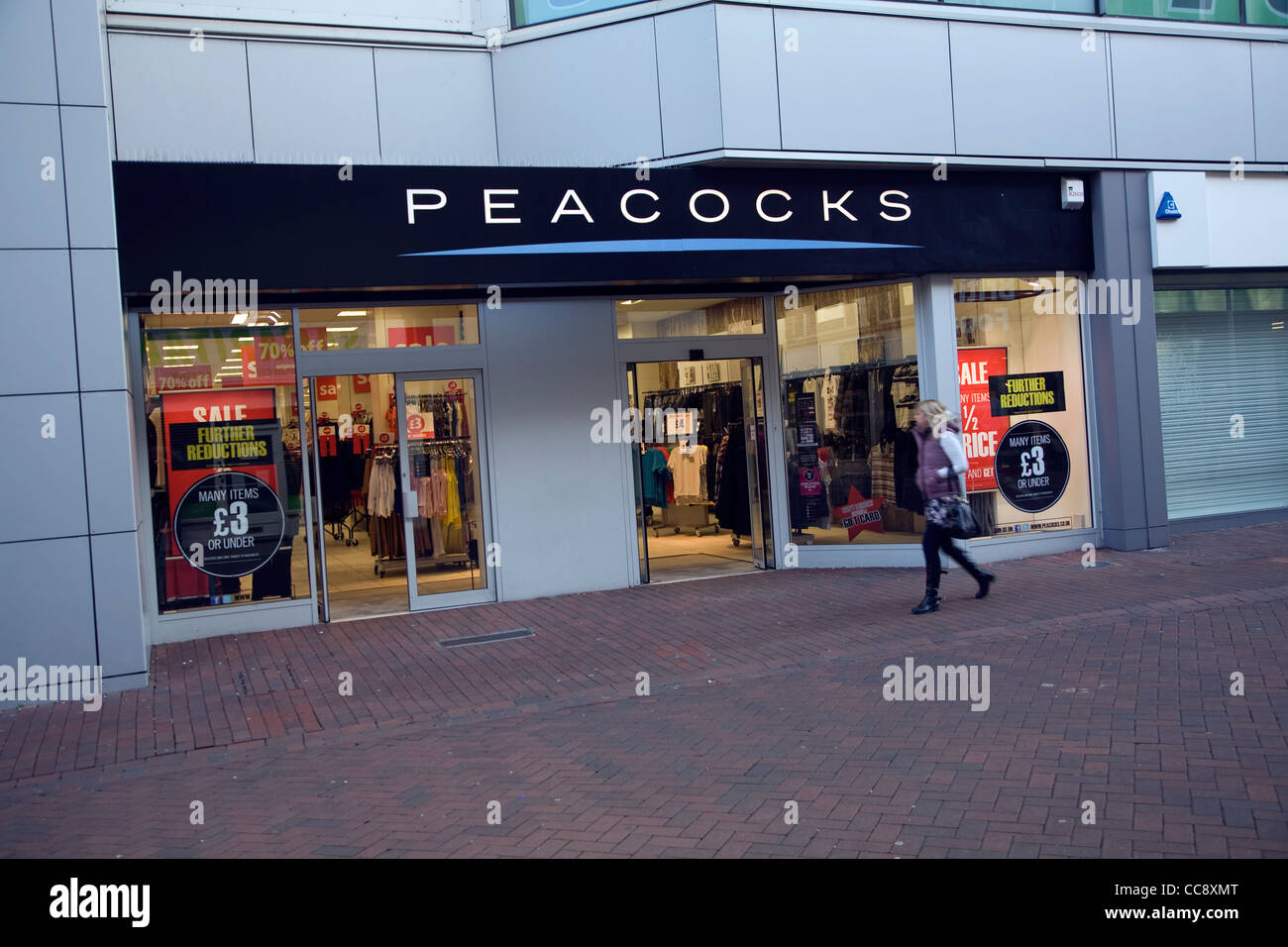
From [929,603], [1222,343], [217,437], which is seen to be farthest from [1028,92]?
[217,437]

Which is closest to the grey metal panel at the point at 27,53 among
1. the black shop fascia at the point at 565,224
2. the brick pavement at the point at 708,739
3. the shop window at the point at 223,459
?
the black shop fascia at the point at 565,224

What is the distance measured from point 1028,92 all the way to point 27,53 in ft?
30.3

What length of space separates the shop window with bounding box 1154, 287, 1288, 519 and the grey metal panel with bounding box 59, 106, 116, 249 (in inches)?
429

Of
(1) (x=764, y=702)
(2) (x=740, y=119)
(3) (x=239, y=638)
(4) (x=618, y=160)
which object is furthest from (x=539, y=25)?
(1) (x=764, y=702)

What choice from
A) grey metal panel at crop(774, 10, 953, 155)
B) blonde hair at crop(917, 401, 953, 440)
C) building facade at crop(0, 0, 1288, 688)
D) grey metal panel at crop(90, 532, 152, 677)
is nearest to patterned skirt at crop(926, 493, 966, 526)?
blonde hair at crop(917, 401, 953, 440)

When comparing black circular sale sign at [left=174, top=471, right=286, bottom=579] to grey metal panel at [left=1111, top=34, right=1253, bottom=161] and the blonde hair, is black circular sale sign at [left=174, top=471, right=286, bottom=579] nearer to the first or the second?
the blonde hair

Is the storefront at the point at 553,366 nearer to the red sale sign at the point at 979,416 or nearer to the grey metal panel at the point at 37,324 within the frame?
the red sale sign at the point at 979,416

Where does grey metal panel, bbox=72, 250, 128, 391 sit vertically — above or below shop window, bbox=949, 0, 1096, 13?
below

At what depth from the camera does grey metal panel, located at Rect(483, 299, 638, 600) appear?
434 inches

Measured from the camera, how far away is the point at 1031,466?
1190 cm

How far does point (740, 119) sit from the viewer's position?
33.5ft

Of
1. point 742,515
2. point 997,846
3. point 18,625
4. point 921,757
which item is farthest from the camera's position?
point 742,515
